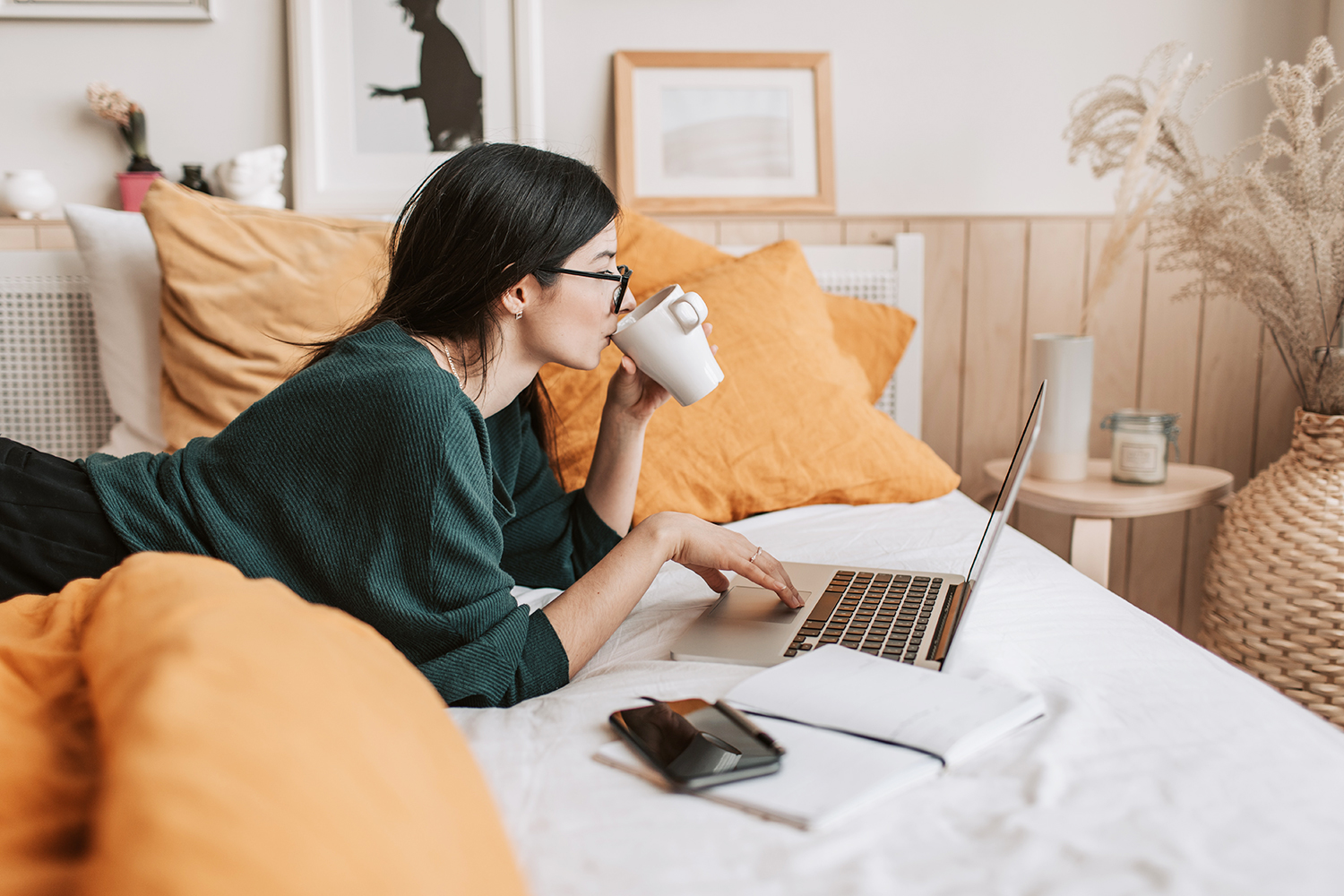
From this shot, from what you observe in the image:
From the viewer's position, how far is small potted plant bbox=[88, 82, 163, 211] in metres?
1.79

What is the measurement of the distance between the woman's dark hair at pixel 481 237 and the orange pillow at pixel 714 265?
574 mm

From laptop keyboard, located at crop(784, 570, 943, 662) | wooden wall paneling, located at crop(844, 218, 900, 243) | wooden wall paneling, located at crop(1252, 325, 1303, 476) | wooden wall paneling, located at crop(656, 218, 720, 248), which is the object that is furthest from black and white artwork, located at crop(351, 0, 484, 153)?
wooden wall paneling, located at crop(1252, 325, 1303, 476)

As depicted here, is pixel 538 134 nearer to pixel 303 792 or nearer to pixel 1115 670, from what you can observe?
pixel 1115 670

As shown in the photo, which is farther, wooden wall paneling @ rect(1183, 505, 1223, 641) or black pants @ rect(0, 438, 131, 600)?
wooden wall paneling @ rect(1183, 505, 1223, 641)

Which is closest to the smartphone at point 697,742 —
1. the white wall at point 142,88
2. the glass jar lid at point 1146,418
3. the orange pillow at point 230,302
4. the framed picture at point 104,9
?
the orange pillow at point 230,302

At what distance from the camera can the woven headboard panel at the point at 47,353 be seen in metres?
1.71

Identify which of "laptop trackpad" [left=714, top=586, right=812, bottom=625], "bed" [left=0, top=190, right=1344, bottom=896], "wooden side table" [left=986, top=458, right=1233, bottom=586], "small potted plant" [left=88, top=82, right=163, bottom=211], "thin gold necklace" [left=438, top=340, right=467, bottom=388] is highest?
"small potted plant" [left=88, top=82, right=163, bottom=211]

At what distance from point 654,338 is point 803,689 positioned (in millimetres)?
513

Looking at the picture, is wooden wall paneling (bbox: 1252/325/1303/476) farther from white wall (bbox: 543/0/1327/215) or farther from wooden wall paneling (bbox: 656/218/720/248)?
wooden wall paneling (bbox: 656/218/720/248)

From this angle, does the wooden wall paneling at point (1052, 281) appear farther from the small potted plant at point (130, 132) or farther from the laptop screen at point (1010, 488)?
the small potted plant at point (130, 132)

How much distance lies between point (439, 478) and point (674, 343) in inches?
15.3

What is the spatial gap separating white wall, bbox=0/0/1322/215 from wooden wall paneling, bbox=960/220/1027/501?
0.08m

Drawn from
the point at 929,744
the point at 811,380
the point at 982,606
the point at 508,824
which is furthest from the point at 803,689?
the point at 811,380

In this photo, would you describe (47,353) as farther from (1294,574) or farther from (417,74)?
(1294,574)
